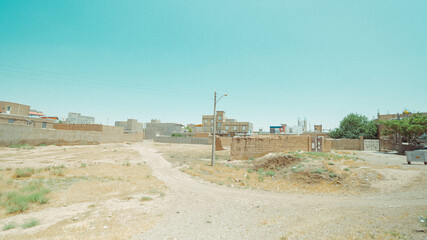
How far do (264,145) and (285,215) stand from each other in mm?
20747

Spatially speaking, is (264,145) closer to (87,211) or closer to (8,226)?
(87,211)

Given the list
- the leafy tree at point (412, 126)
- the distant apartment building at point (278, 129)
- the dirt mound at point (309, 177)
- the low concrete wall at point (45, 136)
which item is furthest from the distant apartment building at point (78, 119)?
the leafy tree at point (412, 126)

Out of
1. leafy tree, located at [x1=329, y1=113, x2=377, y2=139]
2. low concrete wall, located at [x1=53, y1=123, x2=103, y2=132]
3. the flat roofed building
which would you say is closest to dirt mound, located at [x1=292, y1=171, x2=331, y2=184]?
leafy tree, located at [x1=329, y1=113, x2=377, y2=139]

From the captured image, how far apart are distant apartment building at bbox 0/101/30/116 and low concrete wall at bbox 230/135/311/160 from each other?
64619 millimetres

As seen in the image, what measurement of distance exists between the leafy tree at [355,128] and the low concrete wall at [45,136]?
2583 inches

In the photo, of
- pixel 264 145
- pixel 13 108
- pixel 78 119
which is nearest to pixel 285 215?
pixel 264 145

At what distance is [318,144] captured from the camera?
3253cm

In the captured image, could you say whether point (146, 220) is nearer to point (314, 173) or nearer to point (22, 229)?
point (22, 229)

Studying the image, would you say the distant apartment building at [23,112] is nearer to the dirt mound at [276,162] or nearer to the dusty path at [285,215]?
the dirt mound at [276,162]

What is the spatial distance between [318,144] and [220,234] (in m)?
30.7

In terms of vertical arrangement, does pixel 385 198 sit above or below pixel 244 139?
below

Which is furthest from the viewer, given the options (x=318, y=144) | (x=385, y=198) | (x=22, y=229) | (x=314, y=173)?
(x=318, y=144)

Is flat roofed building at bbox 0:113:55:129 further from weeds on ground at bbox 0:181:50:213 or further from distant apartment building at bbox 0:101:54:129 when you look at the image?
weeds on ground at bbox 0:181:50:213

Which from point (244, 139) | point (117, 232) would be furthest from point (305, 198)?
point (244, 139)
